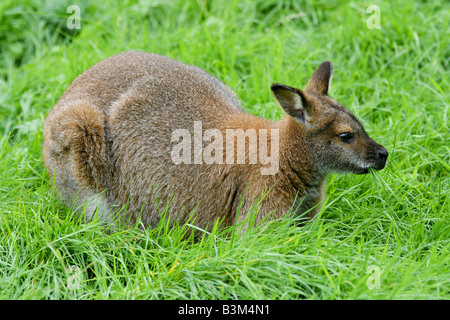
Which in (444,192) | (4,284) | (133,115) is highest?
(133,115)

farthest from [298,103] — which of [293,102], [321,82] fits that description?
[321,82]

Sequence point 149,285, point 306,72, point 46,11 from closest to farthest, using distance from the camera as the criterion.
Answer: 1. point 149,285
2. point 306,72
3. point 46,11

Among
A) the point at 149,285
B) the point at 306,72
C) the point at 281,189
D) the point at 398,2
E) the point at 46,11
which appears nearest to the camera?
the point at 149,285

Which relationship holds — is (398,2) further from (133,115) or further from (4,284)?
(4,284)

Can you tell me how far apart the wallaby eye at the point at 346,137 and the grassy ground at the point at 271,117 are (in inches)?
22.1

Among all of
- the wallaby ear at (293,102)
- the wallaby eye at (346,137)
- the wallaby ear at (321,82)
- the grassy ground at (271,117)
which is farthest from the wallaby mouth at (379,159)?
the wallaby ear at (321,82)

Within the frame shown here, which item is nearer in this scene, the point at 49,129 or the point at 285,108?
the point at 285,108

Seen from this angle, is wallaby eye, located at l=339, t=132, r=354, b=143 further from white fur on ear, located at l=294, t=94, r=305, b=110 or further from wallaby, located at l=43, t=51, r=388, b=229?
white fur on ear, located at l=294, t=94, r=305, b=110

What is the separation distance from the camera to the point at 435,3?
8.23 m

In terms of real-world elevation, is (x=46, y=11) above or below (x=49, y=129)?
above

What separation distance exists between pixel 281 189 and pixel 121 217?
5.09 ft

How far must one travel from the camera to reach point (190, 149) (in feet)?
18.5

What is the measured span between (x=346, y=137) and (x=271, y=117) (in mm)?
1600
